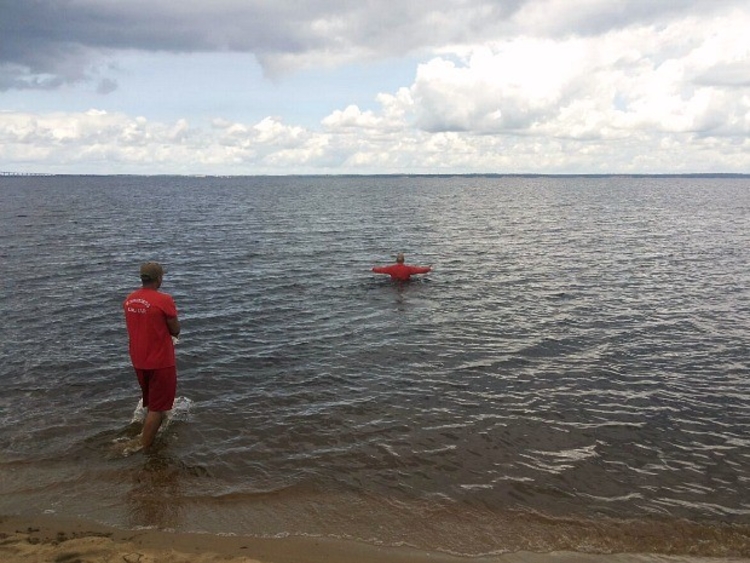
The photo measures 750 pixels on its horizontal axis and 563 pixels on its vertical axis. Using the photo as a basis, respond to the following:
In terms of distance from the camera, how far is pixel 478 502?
930cm

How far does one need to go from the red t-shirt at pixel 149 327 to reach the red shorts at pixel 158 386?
159mm

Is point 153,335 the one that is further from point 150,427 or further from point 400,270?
point 400,270

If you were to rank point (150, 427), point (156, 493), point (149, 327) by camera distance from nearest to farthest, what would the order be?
1. point (156, 493)
2. point (149, 327)
3. point (150, 427)

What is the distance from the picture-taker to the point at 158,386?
10125mm

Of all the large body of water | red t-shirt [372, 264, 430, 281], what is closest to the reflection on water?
the large body of water

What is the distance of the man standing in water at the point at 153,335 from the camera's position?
9.63 m

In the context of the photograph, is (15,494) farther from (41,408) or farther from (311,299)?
(311,299)

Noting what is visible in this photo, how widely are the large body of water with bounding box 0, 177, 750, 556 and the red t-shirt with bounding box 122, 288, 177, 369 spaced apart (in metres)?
1.94

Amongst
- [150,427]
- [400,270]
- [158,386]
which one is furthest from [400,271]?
[158,386]

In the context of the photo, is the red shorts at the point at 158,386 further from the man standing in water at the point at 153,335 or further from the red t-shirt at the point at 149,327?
the red t-shirt at the point at 149,327

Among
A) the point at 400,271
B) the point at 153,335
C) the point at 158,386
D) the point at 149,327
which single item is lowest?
the point at 400,271

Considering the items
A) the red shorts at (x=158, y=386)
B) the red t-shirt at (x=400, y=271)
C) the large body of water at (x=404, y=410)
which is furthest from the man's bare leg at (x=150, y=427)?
the red t-shirt at (x=400, y=271)

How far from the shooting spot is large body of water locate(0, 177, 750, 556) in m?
8.86

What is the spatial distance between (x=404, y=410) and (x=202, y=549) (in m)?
5.93
